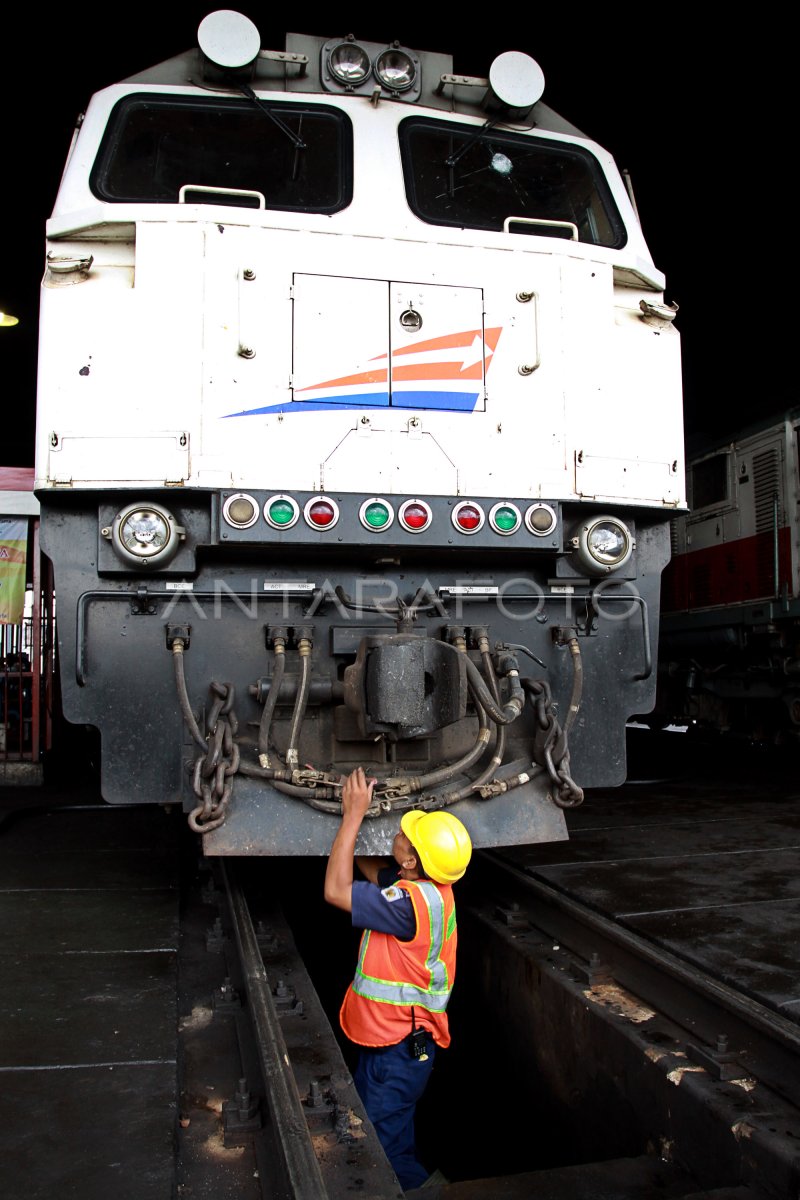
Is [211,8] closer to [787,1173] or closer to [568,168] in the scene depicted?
[568,168]

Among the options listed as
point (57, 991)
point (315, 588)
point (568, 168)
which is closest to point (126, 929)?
point (57, 991)

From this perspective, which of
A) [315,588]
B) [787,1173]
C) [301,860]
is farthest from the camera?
[301,860]

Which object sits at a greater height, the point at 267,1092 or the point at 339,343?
the point at 339,343

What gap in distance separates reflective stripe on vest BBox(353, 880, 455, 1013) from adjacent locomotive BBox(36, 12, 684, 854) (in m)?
0.38

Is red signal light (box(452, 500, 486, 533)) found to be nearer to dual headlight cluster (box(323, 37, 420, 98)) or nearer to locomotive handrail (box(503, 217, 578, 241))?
locomotive handrail (box(503, 217, 578, 241))

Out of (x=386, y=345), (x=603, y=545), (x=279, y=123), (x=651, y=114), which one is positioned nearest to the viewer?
(x=386, y=345)

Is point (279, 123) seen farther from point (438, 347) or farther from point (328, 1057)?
point (328, 1057)

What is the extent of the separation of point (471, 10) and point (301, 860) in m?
6.67

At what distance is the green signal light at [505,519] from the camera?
12.2 feet

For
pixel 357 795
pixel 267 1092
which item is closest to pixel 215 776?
pixel 357 795

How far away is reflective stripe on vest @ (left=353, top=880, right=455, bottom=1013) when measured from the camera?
120 inches

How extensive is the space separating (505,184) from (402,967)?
354 centimetres

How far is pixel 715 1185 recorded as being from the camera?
8.37 ft

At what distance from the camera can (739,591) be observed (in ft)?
34.1
